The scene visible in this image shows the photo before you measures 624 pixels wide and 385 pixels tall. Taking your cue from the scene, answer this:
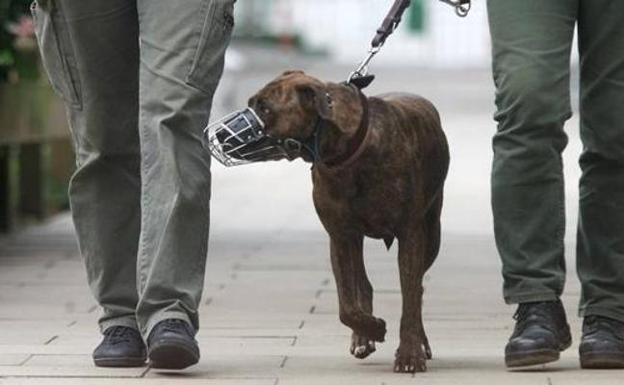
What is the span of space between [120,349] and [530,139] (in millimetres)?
1349

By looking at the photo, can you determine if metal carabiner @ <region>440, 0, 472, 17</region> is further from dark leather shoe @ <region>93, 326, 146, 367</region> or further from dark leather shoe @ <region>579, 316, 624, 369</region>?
dark leather shoe @ <region>93, 326, 146, 367</region>

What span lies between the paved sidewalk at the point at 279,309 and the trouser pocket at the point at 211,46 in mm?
843

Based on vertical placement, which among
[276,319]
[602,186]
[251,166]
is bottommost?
[251,166]

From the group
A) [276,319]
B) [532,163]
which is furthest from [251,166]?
[532,163]

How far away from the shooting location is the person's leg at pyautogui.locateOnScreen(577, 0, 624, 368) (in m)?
5.57

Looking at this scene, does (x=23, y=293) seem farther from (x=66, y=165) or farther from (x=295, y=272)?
(x=66, y=165)

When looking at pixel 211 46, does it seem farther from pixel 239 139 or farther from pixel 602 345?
pixel 602 345

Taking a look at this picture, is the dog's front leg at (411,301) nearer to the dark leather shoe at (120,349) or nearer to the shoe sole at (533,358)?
the shoe sole at (533,358)

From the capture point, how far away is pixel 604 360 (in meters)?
5.57

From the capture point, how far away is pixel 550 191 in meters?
5.56

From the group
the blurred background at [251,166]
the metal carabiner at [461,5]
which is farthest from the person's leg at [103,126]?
the blurred background at [251,166]

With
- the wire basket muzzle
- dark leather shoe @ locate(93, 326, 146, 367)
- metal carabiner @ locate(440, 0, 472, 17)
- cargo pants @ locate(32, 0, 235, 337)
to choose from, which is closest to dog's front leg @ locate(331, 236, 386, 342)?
cargo pants @ locate(32, 0, 235, 337)

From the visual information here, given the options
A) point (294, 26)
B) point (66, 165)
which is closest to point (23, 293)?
point (66, 165)

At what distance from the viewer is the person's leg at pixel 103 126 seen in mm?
5621
